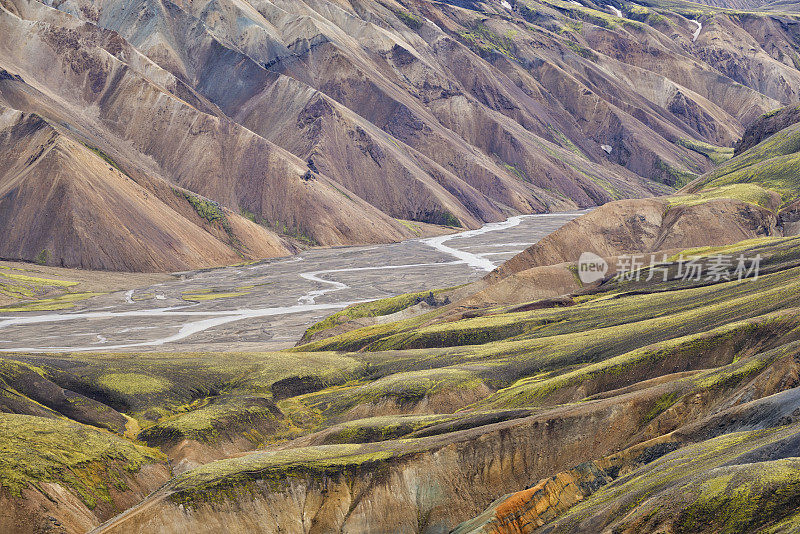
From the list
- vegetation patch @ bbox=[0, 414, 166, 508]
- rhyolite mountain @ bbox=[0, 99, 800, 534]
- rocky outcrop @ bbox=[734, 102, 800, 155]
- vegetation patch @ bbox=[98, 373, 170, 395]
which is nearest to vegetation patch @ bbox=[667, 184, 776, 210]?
rhyolite mountain @ bbox=[0, 99, 800, 534]

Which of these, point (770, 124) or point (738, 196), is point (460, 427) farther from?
point (770, 124)

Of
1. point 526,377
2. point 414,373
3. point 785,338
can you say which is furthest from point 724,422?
point 414,373

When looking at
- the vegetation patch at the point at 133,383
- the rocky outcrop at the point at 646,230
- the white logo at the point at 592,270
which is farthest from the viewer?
the rocky outcrop at the point at 646,230

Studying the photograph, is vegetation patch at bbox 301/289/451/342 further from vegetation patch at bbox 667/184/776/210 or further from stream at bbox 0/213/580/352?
vegetation patch at bbox 667/184/776/210

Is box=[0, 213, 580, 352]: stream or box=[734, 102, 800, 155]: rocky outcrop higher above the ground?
box=[734, 102, 800, 155]: rocky outcrop

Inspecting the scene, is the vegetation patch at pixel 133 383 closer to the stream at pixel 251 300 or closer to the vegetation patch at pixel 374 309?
the stream at pixel 251 300

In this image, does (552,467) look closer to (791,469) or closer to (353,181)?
(791,469)

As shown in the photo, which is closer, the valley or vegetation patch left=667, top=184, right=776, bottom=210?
the valley

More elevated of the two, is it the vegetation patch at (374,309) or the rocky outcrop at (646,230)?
the rocky outcrop at (646,230)

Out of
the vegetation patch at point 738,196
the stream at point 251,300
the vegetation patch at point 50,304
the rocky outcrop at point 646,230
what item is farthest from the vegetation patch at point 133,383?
the vegetation patch at point 738,196
